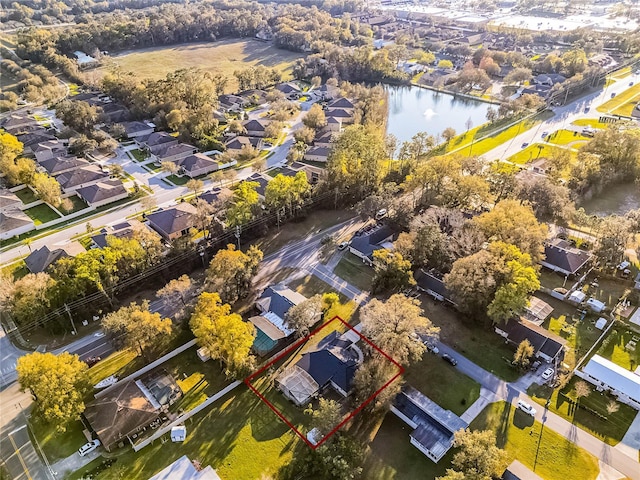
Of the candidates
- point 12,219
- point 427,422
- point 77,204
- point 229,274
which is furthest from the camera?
point 77,204

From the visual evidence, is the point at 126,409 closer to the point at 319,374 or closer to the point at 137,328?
the point at 137,328

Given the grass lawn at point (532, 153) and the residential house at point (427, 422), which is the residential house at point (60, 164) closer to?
the residential house at point (427, 422)

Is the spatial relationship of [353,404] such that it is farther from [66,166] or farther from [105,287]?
[66,166]

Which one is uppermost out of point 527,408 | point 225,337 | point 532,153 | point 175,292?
point 225,337

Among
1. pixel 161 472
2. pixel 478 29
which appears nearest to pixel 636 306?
pixel 161 472

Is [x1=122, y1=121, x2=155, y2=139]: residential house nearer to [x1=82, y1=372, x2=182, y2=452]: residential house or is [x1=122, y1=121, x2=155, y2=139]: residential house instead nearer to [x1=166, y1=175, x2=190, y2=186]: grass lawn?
[x1=166, y1=175, x2=190, y2=186]: grass lawn

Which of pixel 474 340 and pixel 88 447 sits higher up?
pixel 88 447

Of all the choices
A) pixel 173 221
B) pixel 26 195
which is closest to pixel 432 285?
pixel 173 221
